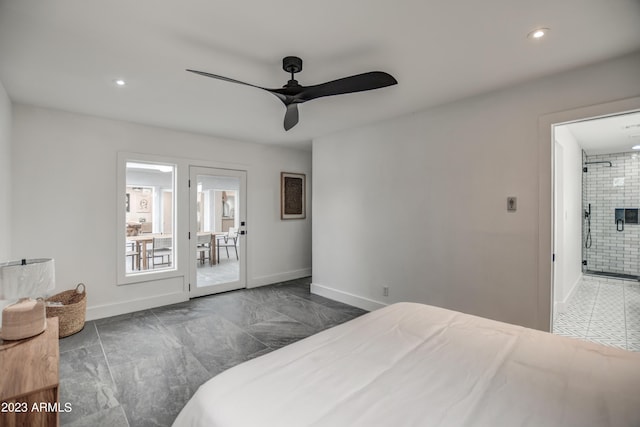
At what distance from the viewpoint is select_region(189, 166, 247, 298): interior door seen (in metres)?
4.41

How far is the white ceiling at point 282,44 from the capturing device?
Answer: 1685 mm

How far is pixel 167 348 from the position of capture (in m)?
2.83

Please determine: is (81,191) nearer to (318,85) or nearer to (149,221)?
(149,221)

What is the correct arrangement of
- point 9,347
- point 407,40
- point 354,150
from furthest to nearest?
point 354,150 → point 407,40 → point 9,347

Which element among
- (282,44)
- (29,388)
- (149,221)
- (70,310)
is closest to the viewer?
(29,388)

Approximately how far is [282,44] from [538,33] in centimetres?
168

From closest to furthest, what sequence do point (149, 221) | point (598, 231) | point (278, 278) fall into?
point (278, 278) → point (598, 231) → point (149, 221)

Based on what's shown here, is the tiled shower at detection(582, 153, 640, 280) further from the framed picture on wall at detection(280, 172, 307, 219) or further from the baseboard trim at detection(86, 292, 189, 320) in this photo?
the baseboard trim at detection(86, 292, 189, 320)

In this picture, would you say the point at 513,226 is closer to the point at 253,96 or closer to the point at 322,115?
the point at 322,115

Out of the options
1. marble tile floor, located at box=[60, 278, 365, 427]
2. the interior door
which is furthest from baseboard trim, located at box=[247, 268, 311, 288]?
marble tile floor, located at box=[60, 278, 365, 427]

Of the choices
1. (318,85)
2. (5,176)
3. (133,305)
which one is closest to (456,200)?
(318,85)

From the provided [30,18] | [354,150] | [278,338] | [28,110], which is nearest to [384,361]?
[278,338]

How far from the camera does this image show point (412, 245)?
347 cm

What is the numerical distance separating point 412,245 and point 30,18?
3663 millimetres
